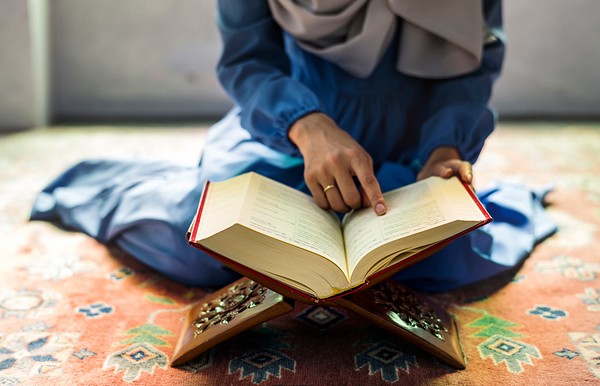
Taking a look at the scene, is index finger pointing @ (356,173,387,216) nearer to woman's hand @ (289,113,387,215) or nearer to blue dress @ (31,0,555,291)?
woman's hand @ (289,113,387,215)

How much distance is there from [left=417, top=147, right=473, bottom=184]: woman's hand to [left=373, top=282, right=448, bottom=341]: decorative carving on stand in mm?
183

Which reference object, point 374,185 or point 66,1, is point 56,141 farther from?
point 374,185

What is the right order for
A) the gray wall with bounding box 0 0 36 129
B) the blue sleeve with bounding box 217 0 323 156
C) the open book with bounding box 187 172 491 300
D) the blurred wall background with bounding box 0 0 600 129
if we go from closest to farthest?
the open book with bounding box 187 172 491 300 → the blue sleeve with bounding box 217 0 323 156 → the gray wall with bounding box 0 0 36 129 → the blurred wall background with bounding box 0 0 600 129

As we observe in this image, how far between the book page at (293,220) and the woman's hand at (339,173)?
0.03 meters

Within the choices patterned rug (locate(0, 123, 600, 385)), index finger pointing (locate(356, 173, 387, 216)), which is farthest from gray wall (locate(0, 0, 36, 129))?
index finger pointing (locate(356, 173, 387, 216))

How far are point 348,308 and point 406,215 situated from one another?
14 cm

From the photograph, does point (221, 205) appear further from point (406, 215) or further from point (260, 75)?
point (260, 75)

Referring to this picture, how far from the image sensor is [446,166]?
108cm

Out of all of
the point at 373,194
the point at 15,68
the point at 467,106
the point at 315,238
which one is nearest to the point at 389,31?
the point at 467,106

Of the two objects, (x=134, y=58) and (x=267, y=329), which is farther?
(x=134, y=58)

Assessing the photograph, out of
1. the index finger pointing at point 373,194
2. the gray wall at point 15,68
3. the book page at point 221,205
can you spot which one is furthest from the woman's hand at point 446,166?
the gray wall at point 15,68

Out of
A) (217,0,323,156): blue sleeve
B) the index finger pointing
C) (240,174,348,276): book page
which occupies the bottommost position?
(240,174,348,276): book page

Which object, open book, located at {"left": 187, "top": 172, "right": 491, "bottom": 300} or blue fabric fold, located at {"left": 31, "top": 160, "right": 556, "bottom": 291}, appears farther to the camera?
blue fabric fold, located at {"left": 31, "top": 160, "right": 556, "bottom": 291}

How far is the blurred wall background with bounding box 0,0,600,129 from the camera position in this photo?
2.52 metres
